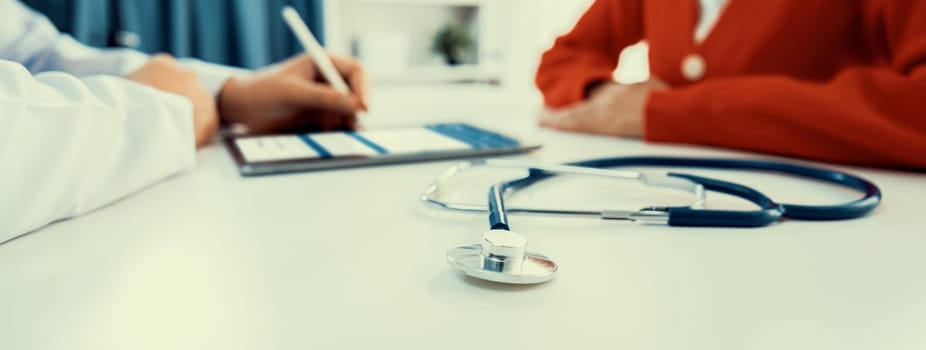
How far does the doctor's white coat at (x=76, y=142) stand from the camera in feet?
0.95

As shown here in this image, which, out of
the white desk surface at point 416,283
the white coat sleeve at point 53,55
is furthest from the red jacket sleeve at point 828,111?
the white coat sleeve at point 53,55

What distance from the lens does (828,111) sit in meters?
0.55

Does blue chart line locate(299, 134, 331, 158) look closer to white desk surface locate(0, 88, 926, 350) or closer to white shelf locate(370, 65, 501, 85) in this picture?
white desk surface locate(0, 88, 926, 350)

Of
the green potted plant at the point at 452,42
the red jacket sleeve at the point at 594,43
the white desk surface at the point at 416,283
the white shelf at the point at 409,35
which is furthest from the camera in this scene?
the green potted plant at the point at 452,42

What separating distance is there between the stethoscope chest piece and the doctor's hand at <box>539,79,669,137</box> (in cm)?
46

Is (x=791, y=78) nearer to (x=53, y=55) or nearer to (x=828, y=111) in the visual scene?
(x=828, y=111)

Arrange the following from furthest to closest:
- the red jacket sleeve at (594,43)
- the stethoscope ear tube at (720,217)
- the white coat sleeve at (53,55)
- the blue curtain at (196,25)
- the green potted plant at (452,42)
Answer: the green potted plant at (452,42), the blue curtain at (196,25), the red jacket sleeve at (594,43), the white coat sleeve at (53,55), the stethoscope ear tube at (720,217)

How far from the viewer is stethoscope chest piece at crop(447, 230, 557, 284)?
0.78 feet

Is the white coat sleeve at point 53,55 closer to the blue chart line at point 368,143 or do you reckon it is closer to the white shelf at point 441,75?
the blue chart line at point 368,143

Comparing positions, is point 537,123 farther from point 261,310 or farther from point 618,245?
point 261,310

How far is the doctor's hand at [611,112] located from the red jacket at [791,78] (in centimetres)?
3

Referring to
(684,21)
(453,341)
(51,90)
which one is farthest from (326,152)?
(684,21)

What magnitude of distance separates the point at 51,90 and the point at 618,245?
0.98 feet

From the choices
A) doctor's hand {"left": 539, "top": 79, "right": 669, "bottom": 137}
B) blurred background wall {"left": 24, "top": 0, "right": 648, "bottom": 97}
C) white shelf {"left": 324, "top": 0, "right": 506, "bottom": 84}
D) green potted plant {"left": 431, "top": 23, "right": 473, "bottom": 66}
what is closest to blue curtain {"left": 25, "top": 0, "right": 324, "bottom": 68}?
blurred background wall {"left": 24, "top": 0, "right": 648, "bottom": 97}
